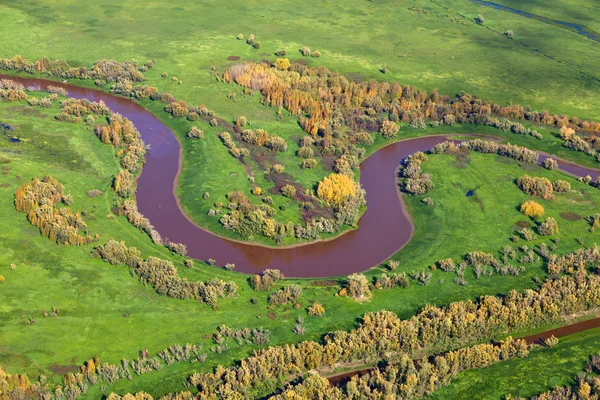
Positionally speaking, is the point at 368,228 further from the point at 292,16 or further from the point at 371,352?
the point at 292,16

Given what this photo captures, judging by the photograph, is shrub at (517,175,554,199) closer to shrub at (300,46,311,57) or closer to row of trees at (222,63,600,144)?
row of trees at (222,63,600,144)

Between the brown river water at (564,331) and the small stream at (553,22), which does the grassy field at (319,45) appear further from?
the brown river water at (564,331)

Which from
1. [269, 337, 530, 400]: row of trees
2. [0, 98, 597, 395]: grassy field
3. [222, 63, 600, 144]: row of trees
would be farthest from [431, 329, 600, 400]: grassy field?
[222, 63, 600, 144]: row of trees

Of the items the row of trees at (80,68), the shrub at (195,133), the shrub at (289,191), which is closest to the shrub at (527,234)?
the shrub at (289,191)

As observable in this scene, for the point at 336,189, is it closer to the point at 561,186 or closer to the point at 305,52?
the point at 561,186

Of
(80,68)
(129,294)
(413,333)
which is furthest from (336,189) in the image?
(80,68)

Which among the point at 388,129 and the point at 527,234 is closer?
the point at 527,234
